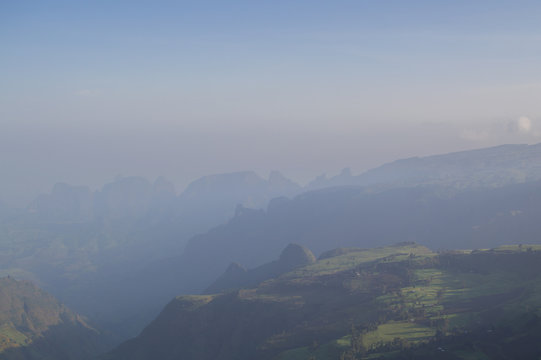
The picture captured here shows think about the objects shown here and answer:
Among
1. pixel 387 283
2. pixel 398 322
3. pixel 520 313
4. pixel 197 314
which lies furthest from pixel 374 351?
pixel 197 314

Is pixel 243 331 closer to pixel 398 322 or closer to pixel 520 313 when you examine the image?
pixel 398 322

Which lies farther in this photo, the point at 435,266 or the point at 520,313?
the point at 435,266

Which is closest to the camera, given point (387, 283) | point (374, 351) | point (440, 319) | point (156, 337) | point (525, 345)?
point (525, 345)

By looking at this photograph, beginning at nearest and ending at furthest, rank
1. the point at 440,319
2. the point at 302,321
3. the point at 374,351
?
the point at 374,351, the point at 440,319, the point at 302,321

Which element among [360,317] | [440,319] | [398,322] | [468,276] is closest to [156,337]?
[360,317]

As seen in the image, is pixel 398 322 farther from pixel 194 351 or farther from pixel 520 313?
pixel 194 351

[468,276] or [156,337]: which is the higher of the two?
[468,276]
